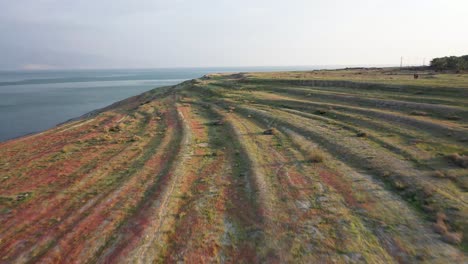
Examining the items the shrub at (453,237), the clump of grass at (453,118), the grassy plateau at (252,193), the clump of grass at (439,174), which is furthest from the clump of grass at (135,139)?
the clump of grass at (453,118)

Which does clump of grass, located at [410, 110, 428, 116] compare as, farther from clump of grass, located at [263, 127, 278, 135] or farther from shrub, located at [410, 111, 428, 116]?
clump of grass, located at [263, 127, 278, 135]

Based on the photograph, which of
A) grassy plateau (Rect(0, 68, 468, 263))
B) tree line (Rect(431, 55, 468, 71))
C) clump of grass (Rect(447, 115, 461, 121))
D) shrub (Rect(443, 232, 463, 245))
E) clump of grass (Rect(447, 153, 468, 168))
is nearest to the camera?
shrub (Rect(443, 232, 463, 245))

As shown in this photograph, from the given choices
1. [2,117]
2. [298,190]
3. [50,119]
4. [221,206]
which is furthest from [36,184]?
[2,117]

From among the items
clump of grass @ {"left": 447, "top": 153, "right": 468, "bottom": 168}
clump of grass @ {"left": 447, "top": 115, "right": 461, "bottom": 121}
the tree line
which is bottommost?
clump of grass @ {"left": 447, "top": 153, "right": 468, "bottom": 168}

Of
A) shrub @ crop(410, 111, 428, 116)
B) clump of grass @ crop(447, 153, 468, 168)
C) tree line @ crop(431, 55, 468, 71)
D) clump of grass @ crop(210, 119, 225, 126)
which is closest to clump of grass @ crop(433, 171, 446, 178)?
clump of grass @ crop(447, 153, 468, 168)

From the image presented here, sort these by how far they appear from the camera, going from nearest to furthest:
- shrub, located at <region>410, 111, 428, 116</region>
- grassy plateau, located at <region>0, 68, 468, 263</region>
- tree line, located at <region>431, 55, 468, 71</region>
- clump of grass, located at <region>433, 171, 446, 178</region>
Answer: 1. grassy plateau, located at <region>0, 68, 468, 263</region>
2. clump of grass, located at <region>433, 171, 446, 178</region>
3. shrub, located at <region>410, 111, 428, 116</region>
4. tree line, located at <region>431, 55, 468, 71</region>

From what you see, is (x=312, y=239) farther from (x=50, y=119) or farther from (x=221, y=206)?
(x=50, y=119)
